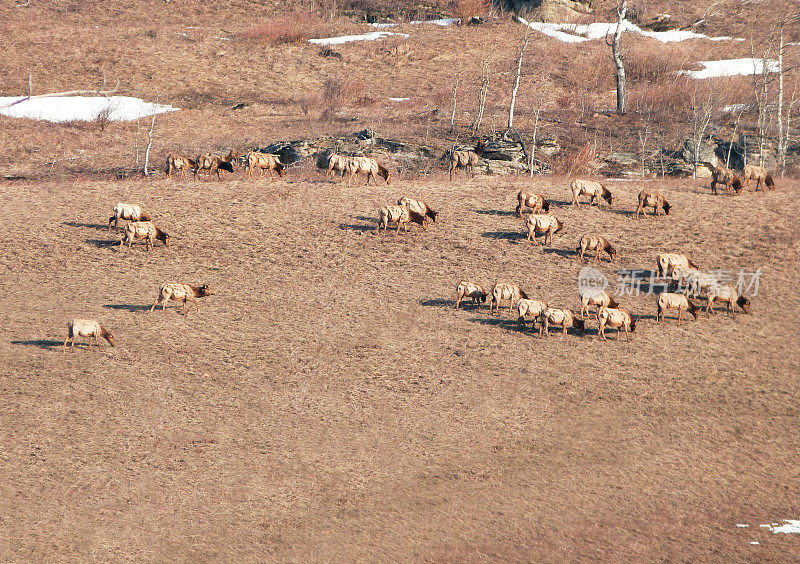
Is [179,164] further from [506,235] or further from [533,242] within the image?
[533,242]

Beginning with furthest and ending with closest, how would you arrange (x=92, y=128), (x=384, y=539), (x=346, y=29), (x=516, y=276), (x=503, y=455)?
(x=346, y=29) < (x=92, y=128) < (x=516, y=276) < (x=503, y=455) < (x=384, y=539)

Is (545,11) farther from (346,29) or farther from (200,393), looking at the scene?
(200,393)

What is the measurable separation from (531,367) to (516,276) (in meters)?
6.15

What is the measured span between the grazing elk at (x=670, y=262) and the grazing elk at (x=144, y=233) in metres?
19.2

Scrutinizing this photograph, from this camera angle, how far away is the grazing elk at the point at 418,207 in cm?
3158

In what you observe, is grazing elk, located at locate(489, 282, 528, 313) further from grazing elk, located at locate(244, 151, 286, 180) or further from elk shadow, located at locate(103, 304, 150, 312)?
grazing elk, located at locate(244, 151, 286, 180)

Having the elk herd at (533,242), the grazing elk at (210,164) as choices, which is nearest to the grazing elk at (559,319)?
the elk herd at (533,242)

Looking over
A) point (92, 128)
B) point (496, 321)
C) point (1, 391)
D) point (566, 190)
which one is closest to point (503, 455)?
point (496, 321)

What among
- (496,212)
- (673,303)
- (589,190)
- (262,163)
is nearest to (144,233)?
(262,163)

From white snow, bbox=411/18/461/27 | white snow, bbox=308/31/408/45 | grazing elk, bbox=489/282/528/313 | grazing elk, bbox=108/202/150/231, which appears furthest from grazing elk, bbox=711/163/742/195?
white snow, bbox=411/18/461/27

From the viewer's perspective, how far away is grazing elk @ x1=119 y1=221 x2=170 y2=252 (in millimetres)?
29078

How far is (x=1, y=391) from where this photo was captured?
64.1 ft

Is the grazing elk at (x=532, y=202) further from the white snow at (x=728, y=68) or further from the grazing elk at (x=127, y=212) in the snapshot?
the white snow at (x=728, y=68)

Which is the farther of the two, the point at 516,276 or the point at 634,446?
the point at 516,276
